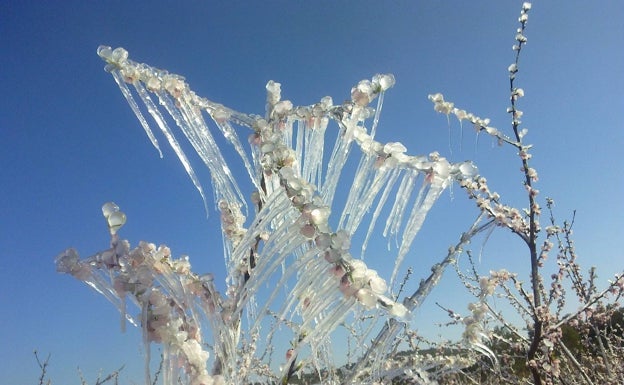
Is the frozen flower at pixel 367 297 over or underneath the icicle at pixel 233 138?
underneath

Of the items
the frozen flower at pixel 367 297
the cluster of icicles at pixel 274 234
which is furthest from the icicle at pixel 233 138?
the frozen flower at pixel 367 297

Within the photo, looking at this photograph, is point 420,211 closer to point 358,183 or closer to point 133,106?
point 358,183

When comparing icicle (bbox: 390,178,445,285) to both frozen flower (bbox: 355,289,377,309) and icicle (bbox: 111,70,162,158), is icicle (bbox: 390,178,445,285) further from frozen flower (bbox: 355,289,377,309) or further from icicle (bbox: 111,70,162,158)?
icicle (bbox: 111,70,162,158)

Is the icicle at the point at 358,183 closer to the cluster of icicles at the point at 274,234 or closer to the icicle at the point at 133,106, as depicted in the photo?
the cluster of icicles at the point at 274,234

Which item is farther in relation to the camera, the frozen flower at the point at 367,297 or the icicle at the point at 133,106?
the icicle at the point at 133,106

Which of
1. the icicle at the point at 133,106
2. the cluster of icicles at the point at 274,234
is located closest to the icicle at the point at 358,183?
the cluster of icicles at the point at 274,234

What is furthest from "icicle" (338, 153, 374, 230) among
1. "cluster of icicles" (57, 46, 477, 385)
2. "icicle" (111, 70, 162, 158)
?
"icicle" (111, 70, 162, 158)

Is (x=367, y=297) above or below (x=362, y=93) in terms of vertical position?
below

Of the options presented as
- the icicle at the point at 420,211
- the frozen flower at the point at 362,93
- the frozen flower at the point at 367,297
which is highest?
the frozen flower at the point at 362,93

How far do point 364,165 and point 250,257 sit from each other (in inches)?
21.2

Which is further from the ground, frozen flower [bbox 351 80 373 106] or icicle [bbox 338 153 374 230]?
frozen flower [bbox 351 80 373 106]

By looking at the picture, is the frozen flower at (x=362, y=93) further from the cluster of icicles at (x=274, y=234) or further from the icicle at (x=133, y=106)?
the icicle at (x=133, y=106)

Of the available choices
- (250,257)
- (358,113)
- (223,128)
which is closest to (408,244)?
(358,113)

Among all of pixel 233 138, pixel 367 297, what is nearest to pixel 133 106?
pixel 233 138
